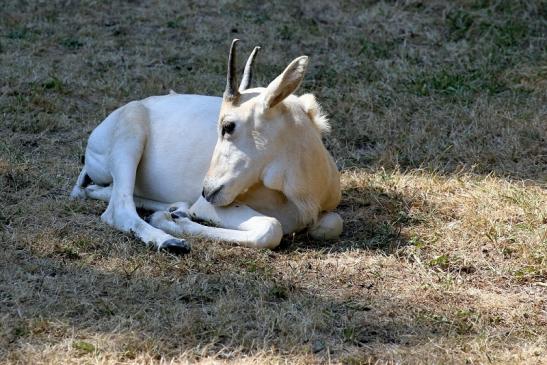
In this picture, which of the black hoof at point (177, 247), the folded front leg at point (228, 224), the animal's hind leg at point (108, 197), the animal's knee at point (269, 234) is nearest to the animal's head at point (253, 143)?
the folded front leg at point (228, 224)

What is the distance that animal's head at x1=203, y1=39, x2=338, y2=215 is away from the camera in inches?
268

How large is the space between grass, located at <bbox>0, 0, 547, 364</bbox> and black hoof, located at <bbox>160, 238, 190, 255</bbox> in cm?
8

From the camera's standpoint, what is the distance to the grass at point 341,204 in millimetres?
5457

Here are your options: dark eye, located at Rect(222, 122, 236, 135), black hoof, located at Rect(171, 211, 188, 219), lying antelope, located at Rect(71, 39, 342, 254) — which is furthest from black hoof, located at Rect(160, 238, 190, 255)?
dark eye, located at Rect(222, 122, 236, 135)

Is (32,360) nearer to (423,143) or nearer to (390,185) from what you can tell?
(390,185)

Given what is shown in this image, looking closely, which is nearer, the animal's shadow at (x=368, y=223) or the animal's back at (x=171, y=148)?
the animal's shadow at (x=368, y=223)

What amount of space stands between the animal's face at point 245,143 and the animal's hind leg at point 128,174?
48 cm

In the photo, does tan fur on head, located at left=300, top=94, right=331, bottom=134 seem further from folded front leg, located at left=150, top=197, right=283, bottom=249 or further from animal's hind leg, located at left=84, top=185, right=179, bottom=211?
animal's hind leg, located at left=84, top=185, right=179, bottom=211

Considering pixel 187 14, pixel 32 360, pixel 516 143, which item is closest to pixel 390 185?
pixel 516 143

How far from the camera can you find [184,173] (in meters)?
7.48

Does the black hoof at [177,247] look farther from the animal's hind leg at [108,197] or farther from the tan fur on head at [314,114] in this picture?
Answer: the tan fur on head at [314,114]

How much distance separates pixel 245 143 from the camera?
6.85 m

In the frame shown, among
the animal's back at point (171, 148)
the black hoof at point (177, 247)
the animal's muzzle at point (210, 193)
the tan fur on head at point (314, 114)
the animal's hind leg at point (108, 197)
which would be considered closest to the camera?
the black hoof at point (177, 247)

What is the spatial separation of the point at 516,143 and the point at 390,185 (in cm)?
143
